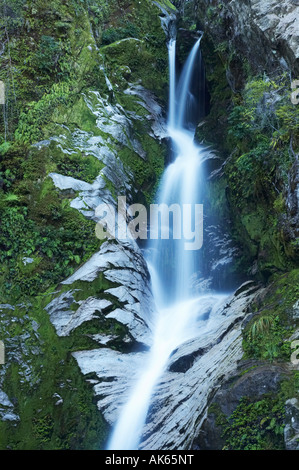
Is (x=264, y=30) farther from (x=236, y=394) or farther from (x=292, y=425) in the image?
(x=292, y=425)

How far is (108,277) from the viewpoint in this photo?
11281 mm

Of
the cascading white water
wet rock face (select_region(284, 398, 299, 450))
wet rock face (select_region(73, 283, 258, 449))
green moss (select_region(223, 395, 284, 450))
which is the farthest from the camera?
the cascading white water

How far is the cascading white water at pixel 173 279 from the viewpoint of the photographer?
9320 millimetres

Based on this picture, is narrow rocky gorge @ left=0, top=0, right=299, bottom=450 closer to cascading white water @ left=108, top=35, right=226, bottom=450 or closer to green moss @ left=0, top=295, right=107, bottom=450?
green moss @ left=0, top=295, right=107, bottom=450

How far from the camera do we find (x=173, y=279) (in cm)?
1348

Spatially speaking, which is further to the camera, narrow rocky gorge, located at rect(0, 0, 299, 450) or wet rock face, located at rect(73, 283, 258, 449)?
narrow rocky gorge, located at rect(0, 0, 299, 450)

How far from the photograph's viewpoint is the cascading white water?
9.32m

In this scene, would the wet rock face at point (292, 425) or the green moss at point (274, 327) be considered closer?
the wet rock face at point (292, 425)

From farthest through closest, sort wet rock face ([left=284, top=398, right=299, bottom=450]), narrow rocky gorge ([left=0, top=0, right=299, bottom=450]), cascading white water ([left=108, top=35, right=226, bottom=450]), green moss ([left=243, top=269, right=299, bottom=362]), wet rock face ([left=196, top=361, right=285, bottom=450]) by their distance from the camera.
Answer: cascading white water ([left=108, top=35, right=226, bottom=450])
narrow rocky gorge ([left=0, top=0, right=299, bottom=450])
green moss ([left=243, top=269, right=299, bottom=362])
wet rock face ([left=196, top=361, right=285, bottom=450])
wet rock face ([left=284, top=398, right=299, bottom=450])

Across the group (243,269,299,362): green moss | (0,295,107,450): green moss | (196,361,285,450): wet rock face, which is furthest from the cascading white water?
(243,269,299,362): green moss

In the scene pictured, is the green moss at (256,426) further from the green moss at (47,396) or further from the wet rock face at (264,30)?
the wet rock face at (264,30)

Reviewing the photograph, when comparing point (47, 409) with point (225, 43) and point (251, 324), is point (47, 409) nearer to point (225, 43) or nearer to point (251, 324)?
point (251, 324)

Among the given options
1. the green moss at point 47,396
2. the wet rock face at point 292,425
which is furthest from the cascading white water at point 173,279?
the wet rock face at point 292,425

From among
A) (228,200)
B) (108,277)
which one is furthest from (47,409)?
(228,200)
